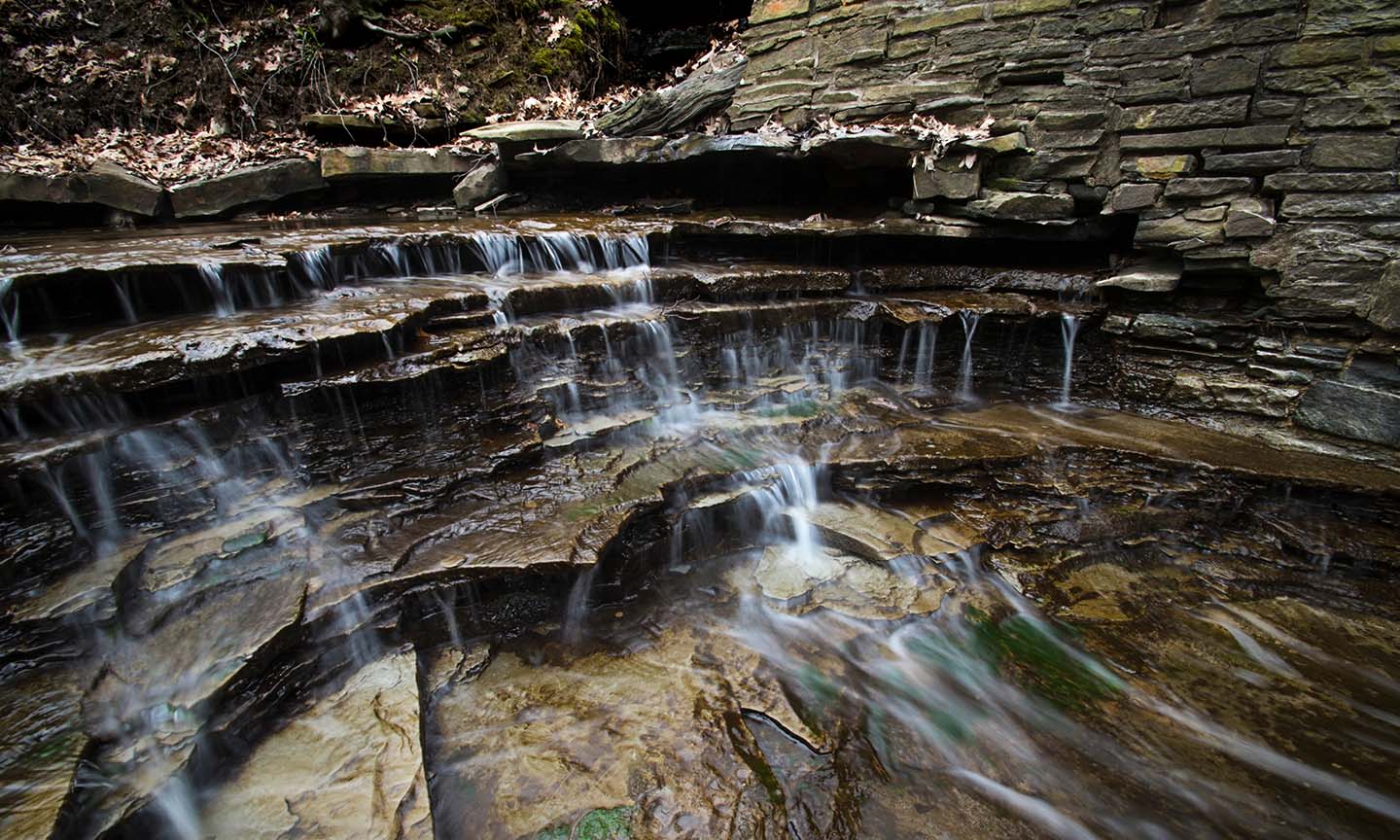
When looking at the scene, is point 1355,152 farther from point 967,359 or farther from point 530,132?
point 530,132

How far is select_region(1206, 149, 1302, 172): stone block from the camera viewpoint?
445cm

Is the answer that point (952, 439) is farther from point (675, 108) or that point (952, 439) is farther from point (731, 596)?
point (675, 108)

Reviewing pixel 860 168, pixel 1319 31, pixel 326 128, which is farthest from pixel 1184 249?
pixel 326 128

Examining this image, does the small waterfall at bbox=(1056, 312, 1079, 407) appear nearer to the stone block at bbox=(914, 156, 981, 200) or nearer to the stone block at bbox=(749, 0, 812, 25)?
the stone block at bbox=(914, 156, 981, 200)

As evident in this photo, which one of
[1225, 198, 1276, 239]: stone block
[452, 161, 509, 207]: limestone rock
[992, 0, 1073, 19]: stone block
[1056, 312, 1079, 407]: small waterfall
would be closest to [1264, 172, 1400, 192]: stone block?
[1225, 198, 1276, 239]: stone block

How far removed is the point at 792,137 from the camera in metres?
6.31

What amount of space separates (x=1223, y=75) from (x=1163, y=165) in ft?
2.22

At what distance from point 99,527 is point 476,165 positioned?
5.76m

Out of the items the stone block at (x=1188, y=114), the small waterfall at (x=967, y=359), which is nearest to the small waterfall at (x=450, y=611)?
the small waterfall at (x=967, y=359)

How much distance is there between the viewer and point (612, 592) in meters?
3.78

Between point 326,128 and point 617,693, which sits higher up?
point 326,128

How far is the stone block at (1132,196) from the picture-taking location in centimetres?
503

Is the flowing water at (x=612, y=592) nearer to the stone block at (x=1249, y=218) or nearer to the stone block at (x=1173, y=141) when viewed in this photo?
the stone block at (x=1249, y=218)

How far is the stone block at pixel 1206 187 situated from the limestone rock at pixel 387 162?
739cm
